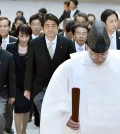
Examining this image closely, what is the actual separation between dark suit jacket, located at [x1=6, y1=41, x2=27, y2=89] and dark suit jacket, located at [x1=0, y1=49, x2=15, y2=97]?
812 mm

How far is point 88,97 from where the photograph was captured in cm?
384

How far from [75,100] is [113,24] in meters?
3.25

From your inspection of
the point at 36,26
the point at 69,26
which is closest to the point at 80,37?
the point at 69,26

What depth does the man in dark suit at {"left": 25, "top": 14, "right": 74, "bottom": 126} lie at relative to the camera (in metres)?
5.90

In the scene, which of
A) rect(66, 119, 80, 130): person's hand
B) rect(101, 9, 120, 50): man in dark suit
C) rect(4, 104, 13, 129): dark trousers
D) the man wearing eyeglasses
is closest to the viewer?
rect(66, 119, 80, 130): person's hand

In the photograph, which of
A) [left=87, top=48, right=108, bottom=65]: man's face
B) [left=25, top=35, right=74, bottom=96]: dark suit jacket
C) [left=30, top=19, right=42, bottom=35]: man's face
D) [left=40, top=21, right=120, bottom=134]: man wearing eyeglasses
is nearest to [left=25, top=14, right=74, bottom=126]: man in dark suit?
[left=25, top=35, right=74, bottom=96]: dark suit jacket

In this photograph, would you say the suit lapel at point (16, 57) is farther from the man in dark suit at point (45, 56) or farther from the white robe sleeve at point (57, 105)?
the white robe sleeve at point (57, 105)

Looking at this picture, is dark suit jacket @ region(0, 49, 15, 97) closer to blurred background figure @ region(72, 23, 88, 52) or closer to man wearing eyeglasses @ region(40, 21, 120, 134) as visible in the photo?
blurred background figure @ region(72, 23, 88, 52)

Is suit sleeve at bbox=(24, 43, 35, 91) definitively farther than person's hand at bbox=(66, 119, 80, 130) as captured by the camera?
Yes

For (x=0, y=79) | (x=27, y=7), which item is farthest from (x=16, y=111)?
(x=27, y=7)

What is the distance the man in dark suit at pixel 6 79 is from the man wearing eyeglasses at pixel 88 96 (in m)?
1.74

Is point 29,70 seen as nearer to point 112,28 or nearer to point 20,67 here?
point 20,67

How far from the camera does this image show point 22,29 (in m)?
6.51

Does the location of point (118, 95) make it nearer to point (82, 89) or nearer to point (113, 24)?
point (82, 89)
